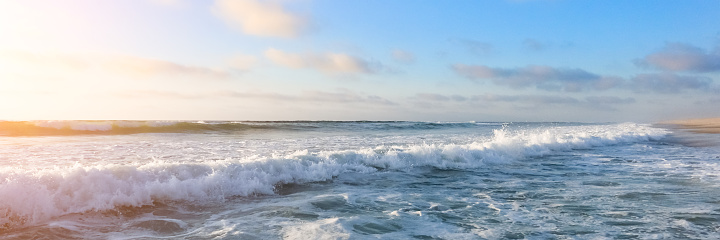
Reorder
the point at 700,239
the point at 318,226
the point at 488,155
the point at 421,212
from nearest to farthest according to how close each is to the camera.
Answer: the point at 700,239 → the point at 318,226 → the point at 421,212 → the point at 488,155

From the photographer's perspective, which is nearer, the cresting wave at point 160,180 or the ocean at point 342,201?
the ocean at point 342,201

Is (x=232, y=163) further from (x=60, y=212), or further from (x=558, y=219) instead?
(x=558, y=219)

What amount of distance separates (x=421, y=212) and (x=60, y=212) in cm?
606

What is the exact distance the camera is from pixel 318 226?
5.91 m

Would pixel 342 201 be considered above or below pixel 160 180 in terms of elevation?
below

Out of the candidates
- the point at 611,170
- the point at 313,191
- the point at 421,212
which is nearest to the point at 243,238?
the point at 421,212

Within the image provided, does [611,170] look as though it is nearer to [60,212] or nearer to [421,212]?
[421,212]

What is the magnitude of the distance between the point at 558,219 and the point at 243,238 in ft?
15.7

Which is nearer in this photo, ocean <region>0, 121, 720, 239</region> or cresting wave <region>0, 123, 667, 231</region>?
ocean <region>0, 121, 720, 239</region>

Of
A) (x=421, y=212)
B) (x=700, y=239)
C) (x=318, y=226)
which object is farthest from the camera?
(x=421, y=212)

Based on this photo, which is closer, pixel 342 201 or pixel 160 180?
pixel 342 201

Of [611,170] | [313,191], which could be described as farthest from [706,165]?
[313,191]

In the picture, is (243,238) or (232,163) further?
(232,163)

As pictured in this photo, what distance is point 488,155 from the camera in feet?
49.1
